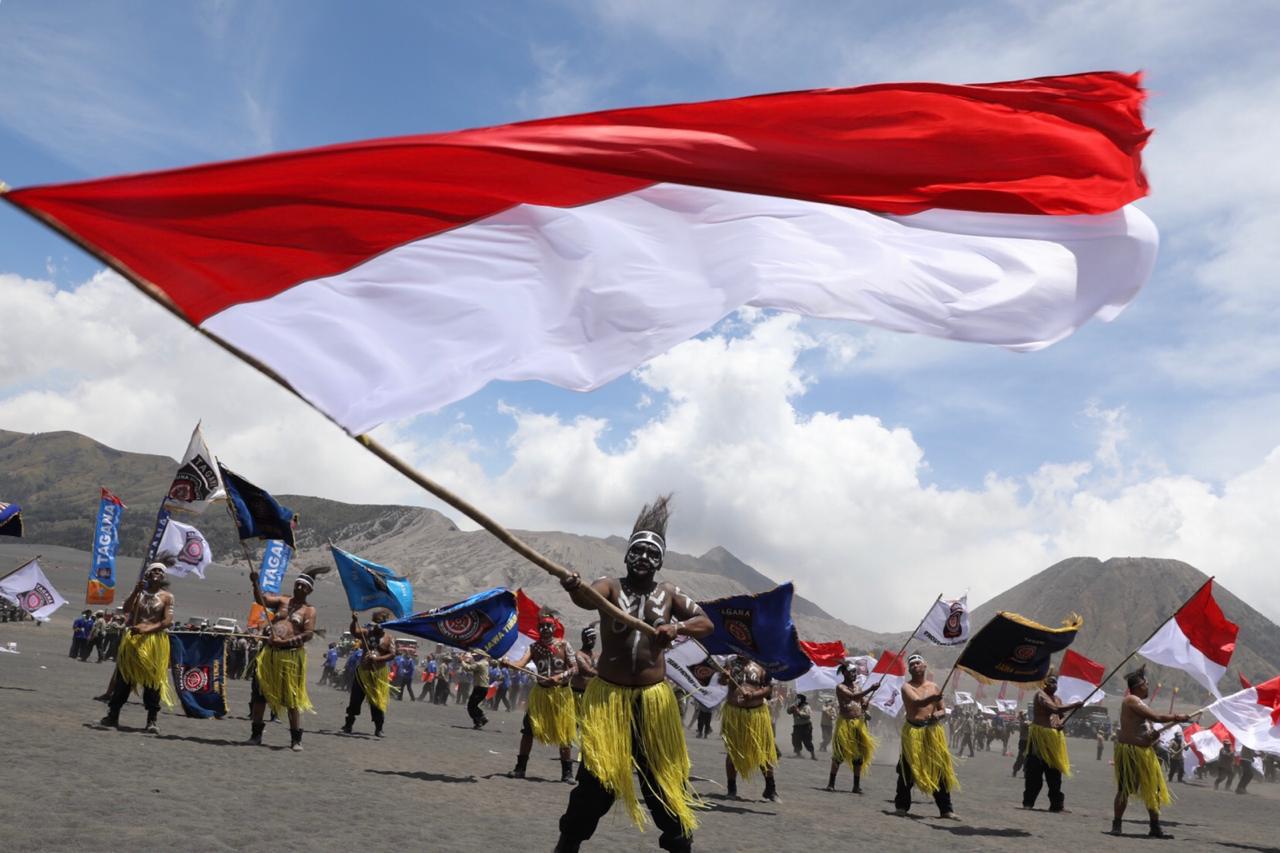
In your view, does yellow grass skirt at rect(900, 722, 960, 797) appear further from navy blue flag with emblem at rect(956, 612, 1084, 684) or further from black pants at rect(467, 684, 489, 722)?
black pants at rect(467, 684, 489, 722)

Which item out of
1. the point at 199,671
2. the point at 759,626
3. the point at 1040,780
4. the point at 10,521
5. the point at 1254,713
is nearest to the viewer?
the point at 759,626

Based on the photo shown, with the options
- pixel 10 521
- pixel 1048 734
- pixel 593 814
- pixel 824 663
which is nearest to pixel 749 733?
pixel 1048 734

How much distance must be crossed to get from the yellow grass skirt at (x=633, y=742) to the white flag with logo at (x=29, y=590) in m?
19.9

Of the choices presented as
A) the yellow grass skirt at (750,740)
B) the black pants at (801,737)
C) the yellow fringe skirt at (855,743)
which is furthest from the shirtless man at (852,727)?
the black pants at (801,737)

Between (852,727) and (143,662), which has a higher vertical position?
(852,727)

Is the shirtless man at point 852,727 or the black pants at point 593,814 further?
the shirtless man at point 852,727

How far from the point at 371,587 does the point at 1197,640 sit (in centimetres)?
1168

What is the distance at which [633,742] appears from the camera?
6754mm

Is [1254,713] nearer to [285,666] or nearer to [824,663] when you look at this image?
[824,663]

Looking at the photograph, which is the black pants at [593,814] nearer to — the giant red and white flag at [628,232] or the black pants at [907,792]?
the giant red and white flag at [628,232]

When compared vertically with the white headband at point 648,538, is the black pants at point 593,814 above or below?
below

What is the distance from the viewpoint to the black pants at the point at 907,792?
45.2 feet

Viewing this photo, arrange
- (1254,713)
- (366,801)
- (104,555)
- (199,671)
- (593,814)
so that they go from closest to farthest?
1. (593,814)
2. (366,801)
3. (199,671)
4. (1254,713)
5. (104,555)

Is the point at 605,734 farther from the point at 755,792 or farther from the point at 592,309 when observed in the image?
the point at 755,792
